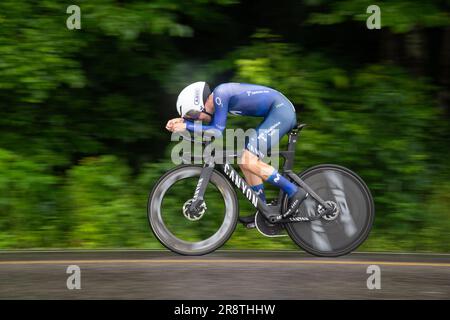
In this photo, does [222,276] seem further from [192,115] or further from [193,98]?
[193,98]

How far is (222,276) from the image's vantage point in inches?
264

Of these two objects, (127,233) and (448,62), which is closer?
(127,233)

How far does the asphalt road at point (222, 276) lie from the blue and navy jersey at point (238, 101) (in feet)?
4.16

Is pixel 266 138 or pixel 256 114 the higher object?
pixel 256 114

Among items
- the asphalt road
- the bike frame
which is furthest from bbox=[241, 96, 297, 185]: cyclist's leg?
the asphalt road

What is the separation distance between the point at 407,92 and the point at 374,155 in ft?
3.21

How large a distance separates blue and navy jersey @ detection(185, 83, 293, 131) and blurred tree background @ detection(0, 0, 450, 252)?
7.52 feet

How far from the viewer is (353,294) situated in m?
6.11

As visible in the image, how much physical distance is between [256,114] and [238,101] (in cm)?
28

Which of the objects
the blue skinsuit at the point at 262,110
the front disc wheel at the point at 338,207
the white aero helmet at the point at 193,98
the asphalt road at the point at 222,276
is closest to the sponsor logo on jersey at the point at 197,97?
the white aero helmet at the point at 193,98

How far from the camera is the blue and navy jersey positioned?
281 inches

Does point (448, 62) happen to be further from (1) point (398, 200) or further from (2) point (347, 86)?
(1) point (398, 200)

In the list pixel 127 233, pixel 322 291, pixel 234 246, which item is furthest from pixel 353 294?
pixel 127 233

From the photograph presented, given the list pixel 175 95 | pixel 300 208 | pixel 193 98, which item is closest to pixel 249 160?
pixel 300 208
